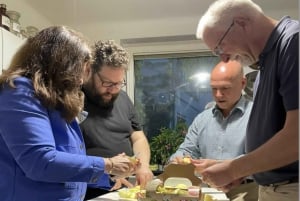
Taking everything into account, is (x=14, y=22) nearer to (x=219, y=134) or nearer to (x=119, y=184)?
(x=119, y=184)

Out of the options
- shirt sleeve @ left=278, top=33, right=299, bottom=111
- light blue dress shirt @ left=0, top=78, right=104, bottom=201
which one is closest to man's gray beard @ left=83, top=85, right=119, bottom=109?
light blue dress shirt @ left=0, top=78, right=104, bottom=201

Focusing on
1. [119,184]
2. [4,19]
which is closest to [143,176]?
[119,184]

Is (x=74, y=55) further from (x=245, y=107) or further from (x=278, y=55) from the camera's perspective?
(x=245, y=107)

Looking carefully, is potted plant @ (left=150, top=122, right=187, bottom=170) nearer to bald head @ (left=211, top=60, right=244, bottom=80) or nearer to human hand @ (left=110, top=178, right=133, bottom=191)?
bald head @ (left=211, top=60, right=244, bottom=80)

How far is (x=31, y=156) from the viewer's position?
1028 mm

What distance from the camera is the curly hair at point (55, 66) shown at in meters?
1.11

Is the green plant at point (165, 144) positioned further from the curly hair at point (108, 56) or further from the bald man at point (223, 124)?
the curly hair at point (108, 56)

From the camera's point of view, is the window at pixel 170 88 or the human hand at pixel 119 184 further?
the window at pixel 170 88

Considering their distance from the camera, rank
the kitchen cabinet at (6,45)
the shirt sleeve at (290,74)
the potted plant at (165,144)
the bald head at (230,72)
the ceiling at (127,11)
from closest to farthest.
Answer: the shirt sleeve at (290,74), the kitchen cabinet at (6,45), the bald head at (230,72), the ceiling at (127,11), the potted plant at (165,144)

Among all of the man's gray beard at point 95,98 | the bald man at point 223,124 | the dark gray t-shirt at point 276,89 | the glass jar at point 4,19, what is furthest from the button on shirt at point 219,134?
the glass jar at point 4,19

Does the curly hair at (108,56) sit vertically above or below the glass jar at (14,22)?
below

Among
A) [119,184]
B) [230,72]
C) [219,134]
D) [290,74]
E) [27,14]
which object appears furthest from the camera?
[27,14]

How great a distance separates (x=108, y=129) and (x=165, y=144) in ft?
4.14

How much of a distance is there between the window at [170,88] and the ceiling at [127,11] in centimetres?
33
